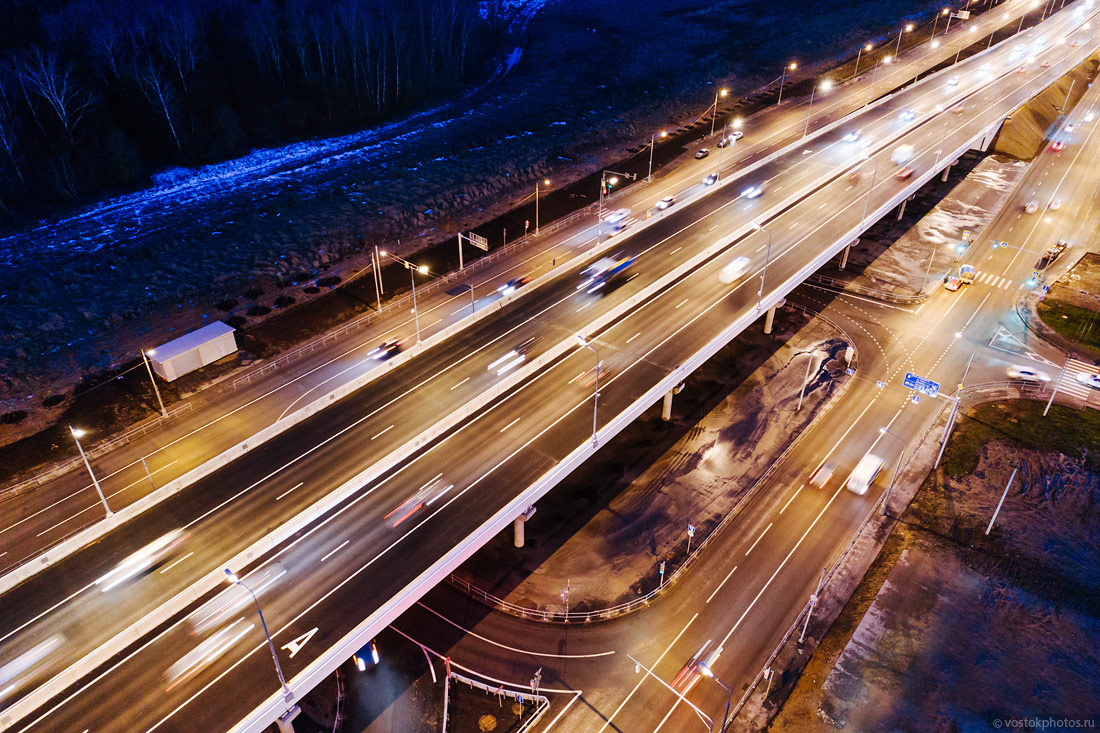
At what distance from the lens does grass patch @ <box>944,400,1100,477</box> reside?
184 feet

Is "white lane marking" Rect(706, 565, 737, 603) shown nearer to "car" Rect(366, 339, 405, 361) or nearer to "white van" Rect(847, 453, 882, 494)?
"white van" Rect(847, 453, 882, 494)

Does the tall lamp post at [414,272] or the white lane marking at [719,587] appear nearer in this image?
the white lane marking at [719,587]

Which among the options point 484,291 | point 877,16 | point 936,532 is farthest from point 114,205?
point 877,16

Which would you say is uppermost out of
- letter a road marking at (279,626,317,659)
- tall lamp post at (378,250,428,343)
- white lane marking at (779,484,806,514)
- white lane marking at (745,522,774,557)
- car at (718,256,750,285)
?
car at (718,256,750,285)

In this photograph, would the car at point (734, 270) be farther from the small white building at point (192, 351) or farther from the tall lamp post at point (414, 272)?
the small white building at point (192, 351)

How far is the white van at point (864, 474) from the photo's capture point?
52438 millimetres

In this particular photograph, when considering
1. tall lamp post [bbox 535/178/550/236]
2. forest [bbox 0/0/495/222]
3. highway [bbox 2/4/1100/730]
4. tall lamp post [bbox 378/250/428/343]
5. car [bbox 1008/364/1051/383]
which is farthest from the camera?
forest [bbox 0/0/495/222]

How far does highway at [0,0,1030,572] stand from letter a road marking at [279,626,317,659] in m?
23.0

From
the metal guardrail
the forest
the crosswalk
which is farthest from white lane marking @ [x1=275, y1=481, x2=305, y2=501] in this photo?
the forest

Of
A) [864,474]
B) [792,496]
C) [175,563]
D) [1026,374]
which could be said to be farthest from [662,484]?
[1026,374]

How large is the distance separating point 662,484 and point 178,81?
99742 millimetres

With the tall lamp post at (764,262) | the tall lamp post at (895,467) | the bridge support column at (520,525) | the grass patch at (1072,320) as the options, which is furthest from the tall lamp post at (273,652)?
the grass patch at (1072,320)

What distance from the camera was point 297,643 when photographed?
111ft

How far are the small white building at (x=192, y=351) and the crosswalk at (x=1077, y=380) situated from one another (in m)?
80.0
